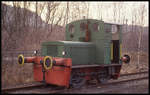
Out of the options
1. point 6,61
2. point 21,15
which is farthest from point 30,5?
point 6,61

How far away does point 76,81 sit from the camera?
9281mm

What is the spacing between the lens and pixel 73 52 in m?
9.31

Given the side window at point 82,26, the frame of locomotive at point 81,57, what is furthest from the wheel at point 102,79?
the side window at point 82,26

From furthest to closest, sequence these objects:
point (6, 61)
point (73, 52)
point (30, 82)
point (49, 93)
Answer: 1. point (6, 61)
2. point (30, 82)
3. point (73, 52)
4. point (49, 93)

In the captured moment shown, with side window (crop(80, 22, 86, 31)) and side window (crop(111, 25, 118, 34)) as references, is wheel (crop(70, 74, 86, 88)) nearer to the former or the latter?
side window (crop(80, 22, 86, 31))

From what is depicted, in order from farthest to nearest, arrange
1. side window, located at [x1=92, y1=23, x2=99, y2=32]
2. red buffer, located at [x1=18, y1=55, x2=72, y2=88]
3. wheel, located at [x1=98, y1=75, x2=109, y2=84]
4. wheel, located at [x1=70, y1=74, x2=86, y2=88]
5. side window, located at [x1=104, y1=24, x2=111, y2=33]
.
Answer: wheel, located at [x1=98, y1=75, x2=109, y2=84] < side window, located at [x1=92, y1=23, x2=99, y2=32] < side window, located at [x1=104, y1=24, x2=111, y2=33] < wheel, located at [x1=70, y1=74, x2=86, y2=88] < red buffer, located at [x1=18, y1=55, x2=72, y2=88]

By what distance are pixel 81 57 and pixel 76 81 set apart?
3.50 ft

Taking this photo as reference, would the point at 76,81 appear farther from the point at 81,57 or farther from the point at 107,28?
the point at 107,28

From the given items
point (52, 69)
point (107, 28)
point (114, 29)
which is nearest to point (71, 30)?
point (107, 28)

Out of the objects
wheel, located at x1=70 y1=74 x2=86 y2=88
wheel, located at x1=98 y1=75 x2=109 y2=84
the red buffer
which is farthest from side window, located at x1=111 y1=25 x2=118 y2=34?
the red buffer

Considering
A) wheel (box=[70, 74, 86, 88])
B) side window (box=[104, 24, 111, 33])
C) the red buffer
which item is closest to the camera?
the red buffer

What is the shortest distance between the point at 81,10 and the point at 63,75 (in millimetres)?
15539

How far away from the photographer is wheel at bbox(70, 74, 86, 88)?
→ 9.10 metres

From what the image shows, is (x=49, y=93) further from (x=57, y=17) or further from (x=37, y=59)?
(x=57, y=17)
